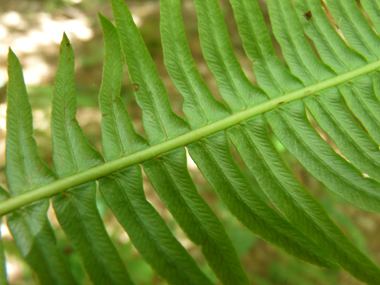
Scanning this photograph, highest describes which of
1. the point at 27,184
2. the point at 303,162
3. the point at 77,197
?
the point at 27,184

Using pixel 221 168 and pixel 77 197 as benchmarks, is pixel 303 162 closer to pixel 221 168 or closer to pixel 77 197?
pixel 221 168

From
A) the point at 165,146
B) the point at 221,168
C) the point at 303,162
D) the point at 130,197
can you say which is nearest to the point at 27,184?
the point at 130,197

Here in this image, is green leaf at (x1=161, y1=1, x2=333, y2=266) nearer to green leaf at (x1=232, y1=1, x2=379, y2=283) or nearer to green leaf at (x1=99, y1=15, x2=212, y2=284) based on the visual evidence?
green leaf at (x1=232, y1=1, x2=379, y2=283)

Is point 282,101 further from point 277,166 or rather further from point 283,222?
point 283,222

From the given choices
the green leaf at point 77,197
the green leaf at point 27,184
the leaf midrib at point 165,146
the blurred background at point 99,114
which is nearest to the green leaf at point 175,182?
the leaf midrib at point 165,146

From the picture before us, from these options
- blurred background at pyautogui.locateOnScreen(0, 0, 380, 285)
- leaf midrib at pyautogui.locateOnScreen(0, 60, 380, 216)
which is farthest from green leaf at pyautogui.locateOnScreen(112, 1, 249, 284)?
blurred background at pyautogui.locateOnScreen(0, 0, 380, 285)

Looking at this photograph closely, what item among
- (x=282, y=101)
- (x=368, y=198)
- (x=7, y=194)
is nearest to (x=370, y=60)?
(x=282, y=101)
